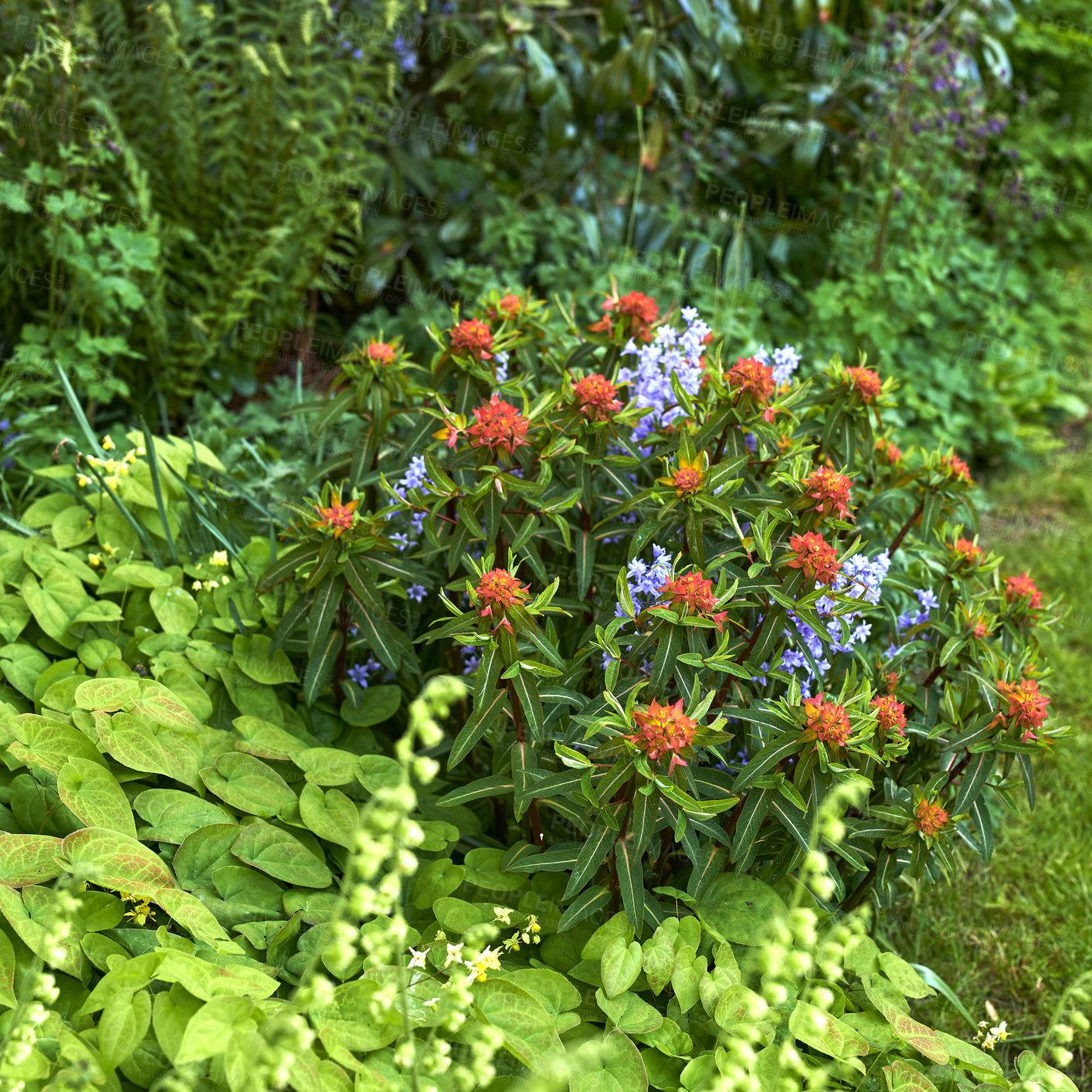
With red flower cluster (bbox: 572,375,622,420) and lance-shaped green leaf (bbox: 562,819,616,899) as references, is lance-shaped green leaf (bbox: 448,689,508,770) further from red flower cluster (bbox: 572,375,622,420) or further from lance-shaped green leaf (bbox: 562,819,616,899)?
red flower cluster (bbox: 572,375,622,420)

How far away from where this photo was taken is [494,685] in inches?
66.1

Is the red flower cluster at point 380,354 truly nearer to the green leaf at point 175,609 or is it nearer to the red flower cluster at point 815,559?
the green leaf at point 175,609

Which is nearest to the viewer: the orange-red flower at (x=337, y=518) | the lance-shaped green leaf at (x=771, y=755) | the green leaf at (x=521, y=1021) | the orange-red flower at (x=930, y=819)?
the green leaf at (x=521, y=1021)

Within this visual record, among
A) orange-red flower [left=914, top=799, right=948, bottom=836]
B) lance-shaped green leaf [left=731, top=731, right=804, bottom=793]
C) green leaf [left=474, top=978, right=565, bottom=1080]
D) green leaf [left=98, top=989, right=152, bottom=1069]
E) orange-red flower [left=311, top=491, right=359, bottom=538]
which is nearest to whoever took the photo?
green leaf [left=98, top=989, right=152, bottom=1069]

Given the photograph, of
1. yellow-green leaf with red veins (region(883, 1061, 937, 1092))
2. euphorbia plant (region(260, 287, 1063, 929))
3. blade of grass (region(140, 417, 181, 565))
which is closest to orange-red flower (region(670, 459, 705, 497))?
euphorbia plant (region(260, 287, 1063, 929))

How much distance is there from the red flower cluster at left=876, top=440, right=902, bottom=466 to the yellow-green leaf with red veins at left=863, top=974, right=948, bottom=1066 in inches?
46.5

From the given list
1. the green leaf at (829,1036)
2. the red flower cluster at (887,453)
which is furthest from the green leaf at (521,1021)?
the red flower cluster at (887,453)

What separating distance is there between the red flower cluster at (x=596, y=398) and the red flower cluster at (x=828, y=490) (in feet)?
1.38

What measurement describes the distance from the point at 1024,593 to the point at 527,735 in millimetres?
1137

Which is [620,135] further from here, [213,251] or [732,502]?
[732,502]

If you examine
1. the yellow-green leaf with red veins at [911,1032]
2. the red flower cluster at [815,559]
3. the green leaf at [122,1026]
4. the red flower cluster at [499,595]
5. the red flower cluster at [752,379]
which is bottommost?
the yellow-green leaf with red veins at [911,1032]

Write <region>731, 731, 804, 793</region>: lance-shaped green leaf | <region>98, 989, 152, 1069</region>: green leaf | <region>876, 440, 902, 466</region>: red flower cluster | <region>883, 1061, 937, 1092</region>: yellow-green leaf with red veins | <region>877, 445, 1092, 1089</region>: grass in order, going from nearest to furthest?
<region>98, 989, 152, 1069</region>: green leaf, <region>883, 1061, 937, 1092</region>: yellow-green leaf with red veins, <region>731, 731, 804, 793</region>: lance-shaped green leaf, <region>877, 445, 1092, 1089</region>: grass, <region>876, 440, 902, 466</region>: red flower cluster

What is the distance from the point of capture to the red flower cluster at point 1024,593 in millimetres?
2104

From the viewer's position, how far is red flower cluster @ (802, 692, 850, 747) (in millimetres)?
1622
